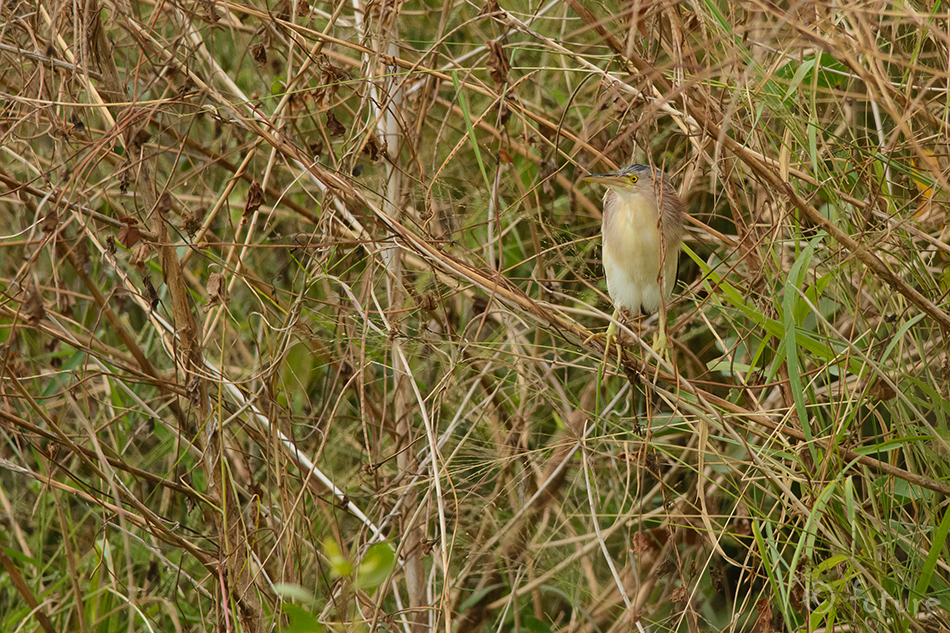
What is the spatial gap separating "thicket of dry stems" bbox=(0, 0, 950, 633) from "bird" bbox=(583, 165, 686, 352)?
9 centimetres

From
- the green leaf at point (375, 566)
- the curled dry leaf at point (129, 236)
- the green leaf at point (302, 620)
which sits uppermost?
the curled dry leaf at point (129, 236)

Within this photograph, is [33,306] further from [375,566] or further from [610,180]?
[610,180]

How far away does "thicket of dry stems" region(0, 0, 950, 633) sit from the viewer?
68.1 inches

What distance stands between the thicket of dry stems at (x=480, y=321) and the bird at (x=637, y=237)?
0.09m

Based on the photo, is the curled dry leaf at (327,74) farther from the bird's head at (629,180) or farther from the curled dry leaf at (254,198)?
the bird's head at (629,180)

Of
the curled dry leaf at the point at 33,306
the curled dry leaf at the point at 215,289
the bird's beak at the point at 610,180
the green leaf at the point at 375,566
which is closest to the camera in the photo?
the green leaf at the point at 375,566

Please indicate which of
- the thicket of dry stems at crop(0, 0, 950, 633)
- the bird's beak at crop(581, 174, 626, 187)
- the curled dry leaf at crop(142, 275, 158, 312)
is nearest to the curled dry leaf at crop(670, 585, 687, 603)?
the thicket of dry stems at crop(0, 0, 950, 633)

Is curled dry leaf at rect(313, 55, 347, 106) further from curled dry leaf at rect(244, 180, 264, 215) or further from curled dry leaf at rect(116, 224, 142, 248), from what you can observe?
curled dry leaf at rect(116, 224, 142, 248)

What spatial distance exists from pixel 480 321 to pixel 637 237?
0.53m

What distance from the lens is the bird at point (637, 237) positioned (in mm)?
2359

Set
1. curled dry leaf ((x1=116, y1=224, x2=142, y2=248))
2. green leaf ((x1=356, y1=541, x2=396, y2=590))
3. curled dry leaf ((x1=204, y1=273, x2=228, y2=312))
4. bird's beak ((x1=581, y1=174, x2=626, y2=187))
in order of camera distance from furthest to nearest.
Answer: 1. bird's beak ((x1=581, y1=174, x2=626, y2=187))
2. curled dry leaf ((x1=204, y1=273, x2=228, y2=312))
3. curled dry leaf ((x1=116, y1=224, x2=142, y2=248))
4. green leaf ((x1=356, y1=541, x2=396, y2=590))

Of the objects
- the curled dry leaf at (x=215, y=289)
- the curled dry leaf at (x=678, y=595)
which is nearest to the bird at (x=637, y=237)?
the curled dry leaf at (x=678, y=595)

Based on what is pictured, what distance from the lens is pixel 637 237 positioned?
254 cm

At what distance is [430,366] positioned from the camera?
259cm
